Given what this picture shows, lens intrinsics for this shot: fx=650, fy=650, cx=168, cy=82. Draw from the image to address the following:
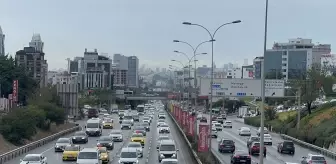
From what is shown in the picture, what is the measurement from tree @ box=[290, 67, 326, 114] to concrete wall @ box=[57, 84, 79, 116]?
2969 cm

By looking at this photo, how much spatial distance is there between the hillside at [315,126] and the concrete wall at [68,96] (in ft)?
91.6

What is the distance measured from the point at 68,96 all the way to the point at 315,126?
32837mm

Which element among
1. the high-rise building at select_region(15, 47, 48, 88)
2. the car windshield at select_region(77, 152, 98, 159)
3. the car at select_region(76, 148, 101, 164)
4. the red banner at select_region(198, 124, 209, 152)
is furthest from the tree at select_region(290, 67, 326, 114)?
the high-rise building at select_region(15, 47, 48, 88)

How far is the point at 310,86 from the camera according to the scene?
294 feet

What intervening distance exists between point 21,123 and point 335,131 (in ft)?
99.8

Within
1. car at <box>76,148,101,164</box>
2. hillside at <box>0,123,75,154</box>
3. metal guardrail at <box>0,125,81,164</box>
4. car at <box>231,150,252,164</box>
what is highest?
car at <box>76,148,101,164</box>

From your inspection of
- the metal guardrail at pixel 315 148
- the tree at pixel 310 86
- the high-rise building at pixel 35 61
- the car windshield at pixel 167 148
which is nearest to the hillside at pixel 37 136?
the car windshield at pixel 167 148

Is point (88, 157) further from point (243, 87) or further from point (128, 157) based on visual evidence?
point (243, 87)

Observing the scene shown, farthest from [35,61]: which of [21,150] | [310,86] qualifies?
[21,150]

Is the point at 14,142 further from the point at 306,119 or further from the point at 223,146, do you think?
the point at 306,119

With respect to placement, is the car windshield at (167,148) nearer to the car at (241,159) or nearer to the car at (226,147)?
the car at (241,159)

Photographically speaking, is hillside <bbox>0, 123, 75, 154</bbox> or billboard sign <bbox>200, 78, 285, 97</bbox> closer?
hillside <bbox>0, 123, 75, 154</bbox>

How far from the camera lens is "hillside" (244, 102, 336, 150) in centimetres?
6353

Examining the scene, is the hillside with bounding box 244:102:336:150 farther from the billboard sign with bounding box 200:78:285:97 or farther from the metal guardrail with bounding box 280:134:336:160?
the billboard sign with bounding box 200:78:285:97
